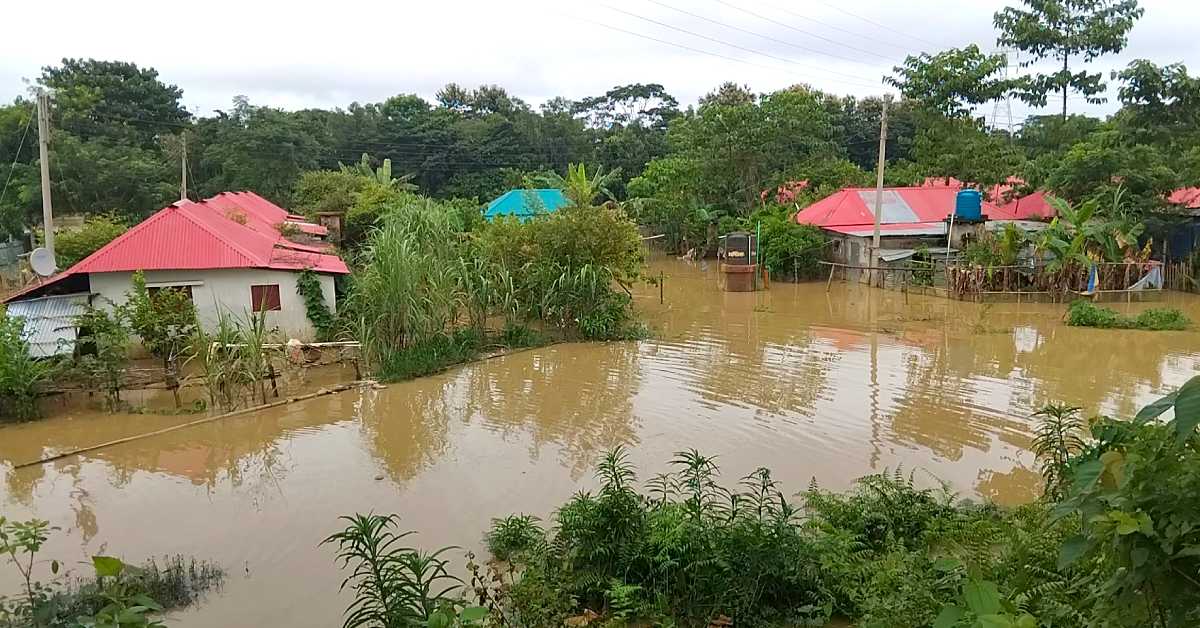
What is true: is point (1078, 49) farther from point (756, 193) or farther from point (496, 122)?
point (496, 122)

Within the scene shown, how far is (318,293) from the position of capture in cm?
1364

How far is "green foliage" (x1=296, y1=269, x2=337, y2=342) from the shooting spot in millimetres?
13523

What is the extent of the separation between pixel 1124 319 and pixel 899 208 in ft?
26.5

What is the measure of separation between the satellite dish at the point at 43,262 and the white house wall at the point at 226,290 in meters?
1.05

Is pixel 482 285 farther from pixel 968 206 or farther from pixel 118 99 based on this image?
pixel 118 99

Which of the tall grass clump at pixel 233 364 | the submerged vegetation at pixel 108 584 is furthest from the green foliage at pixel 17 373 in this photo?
the submerged vegetation at pixel 108 584

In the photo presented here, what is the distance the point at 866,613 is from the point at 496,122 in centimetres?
3959

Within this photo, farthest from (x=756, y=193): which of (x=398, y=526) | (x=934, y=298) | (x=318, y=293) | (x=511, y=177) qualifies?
(x=398, y=526)

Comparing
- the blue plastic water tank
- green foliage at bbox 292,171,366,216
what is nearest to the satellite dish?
green foliage at bbox 292,171,366,216

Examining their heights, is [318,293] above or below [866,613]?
above

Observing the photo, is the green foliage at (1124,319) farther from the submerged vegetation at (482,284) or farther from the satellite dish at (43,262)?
the satellite dish at (43,262)

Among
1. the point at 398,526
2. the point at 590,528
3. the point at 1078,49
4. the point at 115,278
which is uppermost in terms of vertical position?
the point at 1078,49

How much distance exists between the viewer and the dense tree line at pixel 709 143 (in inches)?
715

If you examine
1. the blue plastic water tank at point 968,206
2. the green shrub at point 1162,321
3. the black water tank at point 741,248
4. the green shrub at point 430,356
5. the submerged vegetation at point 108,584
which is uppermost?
the blue plastic water tank at point 968,206
